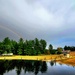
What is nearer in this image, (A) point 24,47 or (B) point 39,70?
(B) point 39,70

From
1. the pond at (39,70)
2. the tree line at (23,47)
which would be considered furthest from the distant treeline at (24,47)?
the pond at (39,70)

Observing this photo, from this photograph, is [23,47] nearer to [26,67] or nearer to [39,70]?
[26,67]

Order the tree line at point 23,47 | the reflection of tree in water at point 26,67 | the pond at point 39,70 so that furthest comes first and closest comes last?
the tree line at point 23,47
the reflection of tree in water at point 26,67
the pond at point 39,70

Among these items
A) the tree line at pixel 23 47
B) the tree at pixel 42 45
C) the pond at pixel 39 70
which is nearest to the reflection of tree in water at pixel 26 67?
the pond at pixel 39 70

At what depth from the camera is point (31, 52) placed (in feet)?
536

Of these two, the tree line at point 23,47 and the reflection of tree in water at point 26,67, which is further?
the tree line at point 23,47

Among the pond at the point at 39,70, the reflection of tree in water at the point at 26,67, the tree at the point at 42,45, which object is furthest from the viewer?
the tree at the point at 42,45

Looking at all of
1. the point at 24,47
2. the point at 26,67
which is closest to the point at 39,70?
the point at 26,67

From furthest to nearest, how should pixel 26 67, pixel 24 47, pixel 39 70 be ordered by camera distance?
1. pixel 24 47
2. pixel 26 67
3. pixel 39 70

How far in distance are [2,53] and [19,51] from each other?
13820 millimetres

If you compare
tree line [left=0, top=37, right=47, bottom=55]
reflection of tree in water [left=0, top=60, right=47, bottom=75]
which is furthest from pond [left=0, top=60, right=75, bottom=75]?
tree line [left=0, top=37, right=47, bottom=55]

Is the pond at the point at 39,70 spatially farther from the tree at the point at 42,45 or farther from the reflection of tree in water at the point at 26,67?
the tree at the point at 42,45

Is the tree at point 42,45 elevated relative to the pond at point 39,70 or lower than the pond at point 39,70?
elevated

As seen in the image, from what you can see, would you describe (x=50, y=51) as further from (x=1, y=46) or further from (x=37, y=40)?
(x=1, y=46)
